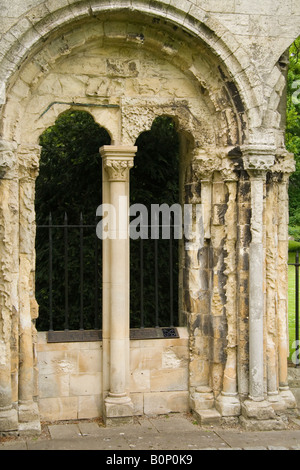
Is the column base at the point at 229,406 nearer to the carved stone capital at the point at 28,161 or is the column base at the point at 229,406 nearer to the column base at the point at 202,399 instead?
the column base at the point at 202,399

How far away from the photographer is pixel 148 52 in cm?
760

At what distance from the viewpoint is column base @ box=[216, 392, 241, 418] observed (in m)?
7.40

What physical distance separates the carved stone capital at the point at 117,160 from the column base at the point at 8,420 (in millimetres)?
2804

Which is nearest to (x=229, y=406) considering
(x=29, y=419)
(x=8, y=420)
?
(x=29, y=419)

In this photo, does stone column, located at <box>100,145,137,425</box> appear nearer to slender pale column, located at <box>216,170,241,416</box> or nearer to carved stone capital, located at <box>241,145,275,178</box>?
slender pale column, located at <box>216,170,241,416</box>

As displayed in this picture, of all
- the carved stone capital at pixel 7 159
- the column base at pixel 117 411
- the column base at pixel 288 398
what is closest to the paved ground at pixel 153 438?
the column base at pixel 117 411

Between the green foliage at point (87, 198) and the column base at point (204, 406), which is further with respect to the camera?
the green foliage at point (87, 198)

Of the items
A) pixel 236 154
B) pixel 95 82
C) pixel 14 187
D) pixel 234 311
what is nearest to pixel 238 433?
pixel 234 311

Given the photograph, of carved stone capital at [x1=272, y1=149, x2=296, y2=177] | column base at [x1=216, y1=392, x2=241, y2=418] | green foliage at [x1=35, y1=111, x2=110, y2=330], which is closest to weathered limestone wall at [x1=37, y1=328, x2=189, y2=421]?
column base at [x1=216, y1=392, x2=241, y2=418]

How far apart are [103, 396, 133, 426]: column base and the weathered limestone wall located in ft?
0.92

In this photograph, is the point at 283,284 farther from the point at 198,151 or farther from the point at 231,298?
the point at 198,151

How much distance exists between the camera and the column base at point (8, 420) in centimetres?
672

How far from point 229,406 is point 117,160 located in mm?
3118

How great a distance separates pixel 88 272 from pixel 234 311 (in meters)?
2.46
